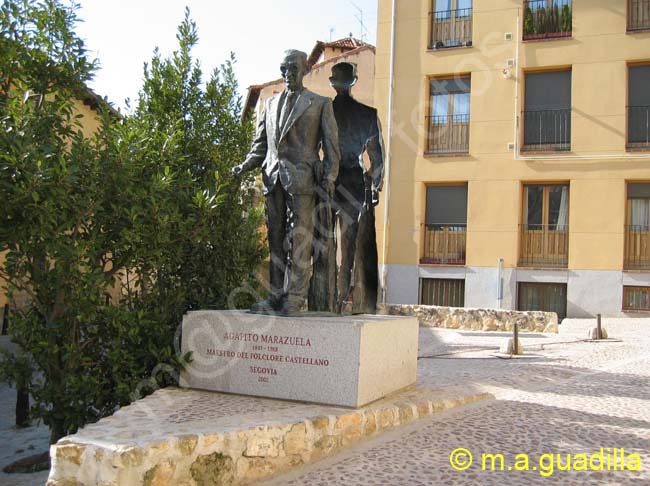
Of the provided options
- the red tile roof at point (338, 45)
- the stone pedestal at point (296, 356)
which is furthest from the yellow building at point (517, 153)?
the stone pedestal at point (296, 356)

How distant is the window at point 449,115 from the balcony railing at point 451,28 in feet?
3.29

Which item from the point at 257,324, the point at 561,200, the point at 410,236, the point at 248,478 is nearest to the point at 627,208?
the point at 561,200

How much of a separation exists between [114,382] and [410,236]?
13627 millimetres

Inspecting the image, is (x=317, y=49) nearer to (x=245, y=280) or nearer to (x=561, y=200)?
(x=561, y=200)

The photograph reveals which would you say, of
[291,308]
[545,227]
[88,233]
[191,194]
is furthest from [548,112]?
[88,233]

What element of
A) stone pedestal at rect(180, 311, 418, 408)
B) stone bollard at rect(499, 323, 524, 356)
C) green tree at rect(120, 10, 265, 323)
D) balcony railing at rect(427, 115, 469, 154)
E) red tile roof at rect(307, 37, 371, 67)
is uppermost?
red tile roof at rect(307, 37, 371, 67)

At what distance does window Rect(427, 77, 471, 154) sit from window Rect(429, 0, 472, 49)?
1032 millimetres

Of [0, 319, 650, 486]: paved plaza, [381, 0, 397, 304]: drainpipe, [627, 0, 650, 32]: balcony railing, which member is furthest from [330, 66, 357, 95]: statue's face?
[627, 0, 650, 32]: balcony railing

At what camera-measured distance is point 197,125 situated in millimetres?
7512

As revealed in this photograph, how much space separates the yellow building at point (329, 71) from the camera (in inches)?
864

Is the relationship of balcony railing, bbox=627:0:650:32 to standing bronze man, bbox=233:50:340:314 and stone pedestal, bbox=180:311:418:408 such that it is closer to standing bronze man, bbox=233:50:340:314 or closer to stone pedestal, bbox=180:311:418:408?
standing bronze man, bbox=233:50:340:314

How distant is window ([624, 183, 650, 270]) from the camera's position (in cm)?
1712

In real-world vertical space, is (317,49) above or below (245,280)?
above

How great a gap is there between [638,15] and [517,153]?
178 inches
